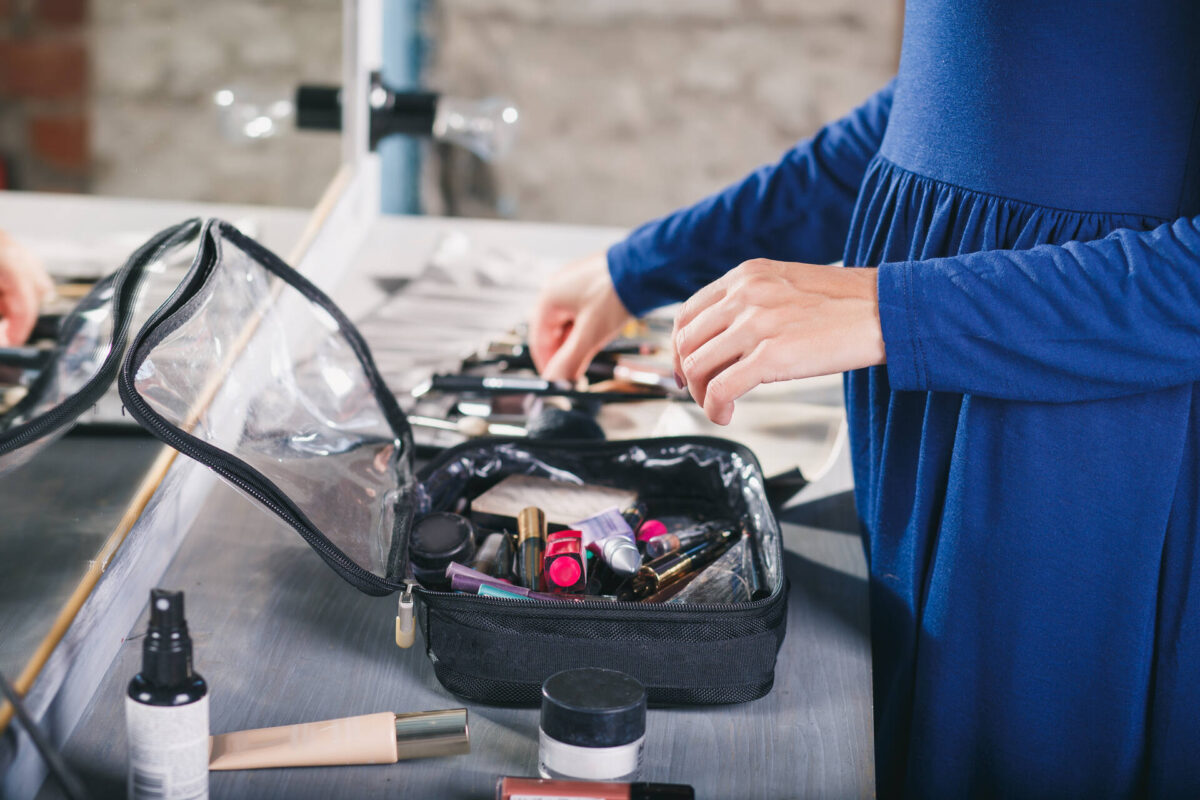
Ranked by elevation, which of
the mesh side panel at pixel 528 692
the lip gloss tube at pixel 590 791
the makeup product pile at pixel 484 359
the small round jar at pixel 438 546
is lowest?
the makeup product pile at pixel 484 359

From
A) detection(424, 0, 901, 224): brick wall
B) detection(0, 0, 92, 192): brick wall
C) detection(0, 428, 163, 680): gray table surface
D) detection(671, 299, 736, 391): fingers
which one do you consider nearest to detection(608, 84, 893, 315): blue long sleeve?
detection(671, 299, 736, 391): fingers

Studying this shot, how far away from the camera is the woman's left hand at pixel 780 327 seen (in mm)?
481

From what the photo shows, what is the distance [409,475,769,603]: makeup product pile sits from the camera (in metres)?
0.55

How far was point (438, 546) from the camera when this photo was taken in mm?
572

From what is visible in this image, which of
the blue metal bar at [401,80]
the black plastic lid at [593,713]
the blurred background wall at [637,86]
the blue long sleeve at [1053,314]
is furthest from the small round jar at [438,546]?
the blurred background wall at [637,86]

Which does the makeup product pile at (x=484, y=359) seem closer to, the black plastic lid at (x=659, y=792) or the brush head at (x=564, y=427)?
the brush head at (x=564, y=427)

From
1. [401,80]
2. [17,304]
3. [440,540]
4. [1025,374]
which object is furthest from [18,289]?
[401,80]

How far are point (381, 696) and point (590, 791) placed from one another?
151 millimetres

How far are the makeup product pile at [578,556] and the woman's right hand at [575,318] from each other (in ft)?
0.66

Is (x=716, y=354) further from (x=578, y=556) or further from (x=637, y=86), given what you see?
(x=637, y=86)

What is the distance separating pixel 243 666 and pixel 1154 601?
46 cm

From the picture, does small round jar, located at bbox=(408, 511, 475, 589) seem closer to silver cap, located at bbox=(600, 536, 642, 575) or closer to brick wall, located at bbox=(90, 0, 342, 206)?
silver cap, located at bbox=(600, 536, 642, 575)

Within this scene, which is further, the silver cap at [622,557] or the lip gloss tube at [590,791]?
the silver cap at [622,557]

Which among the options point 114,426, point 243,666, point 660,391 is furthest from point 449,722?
point 660,391
